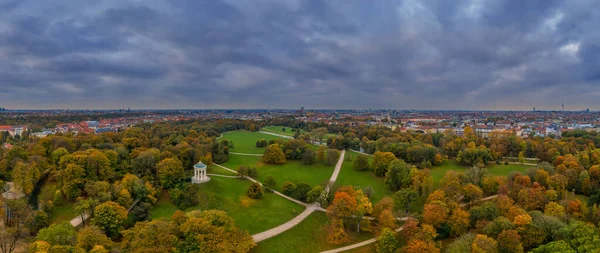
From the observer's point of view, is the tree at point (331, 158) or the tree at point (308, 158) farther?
the tree at point (331, 158)

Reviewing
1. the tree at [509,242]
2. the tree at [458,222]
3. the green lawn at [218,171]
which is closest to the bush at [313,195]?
the tree at [458,222]

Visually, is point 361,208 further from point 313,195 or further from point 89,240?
point 89,240

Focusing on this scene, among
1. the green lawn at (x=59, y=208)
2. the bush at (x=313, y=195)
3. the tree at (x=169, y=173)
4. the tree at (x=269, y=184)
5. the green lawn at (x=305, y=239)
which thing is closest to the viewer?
the green lawn at (x=305, y=239)

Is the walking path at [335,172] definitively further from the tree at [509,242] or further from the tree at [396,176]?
the tree at [509,242]

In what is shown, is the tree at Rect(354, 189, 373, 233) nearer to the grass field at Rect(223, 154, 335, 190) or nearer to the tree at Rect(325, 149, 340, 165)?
the grass field at Rect(223, 154, 335, 190)

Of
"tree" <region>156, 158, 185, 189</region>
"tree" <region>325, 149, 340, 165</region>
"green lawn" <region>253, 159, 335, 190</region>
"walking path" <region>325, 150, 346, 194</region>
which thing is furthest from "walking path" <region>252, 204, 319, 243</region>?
"tree" <region>325, 149, 340, 165</region>
